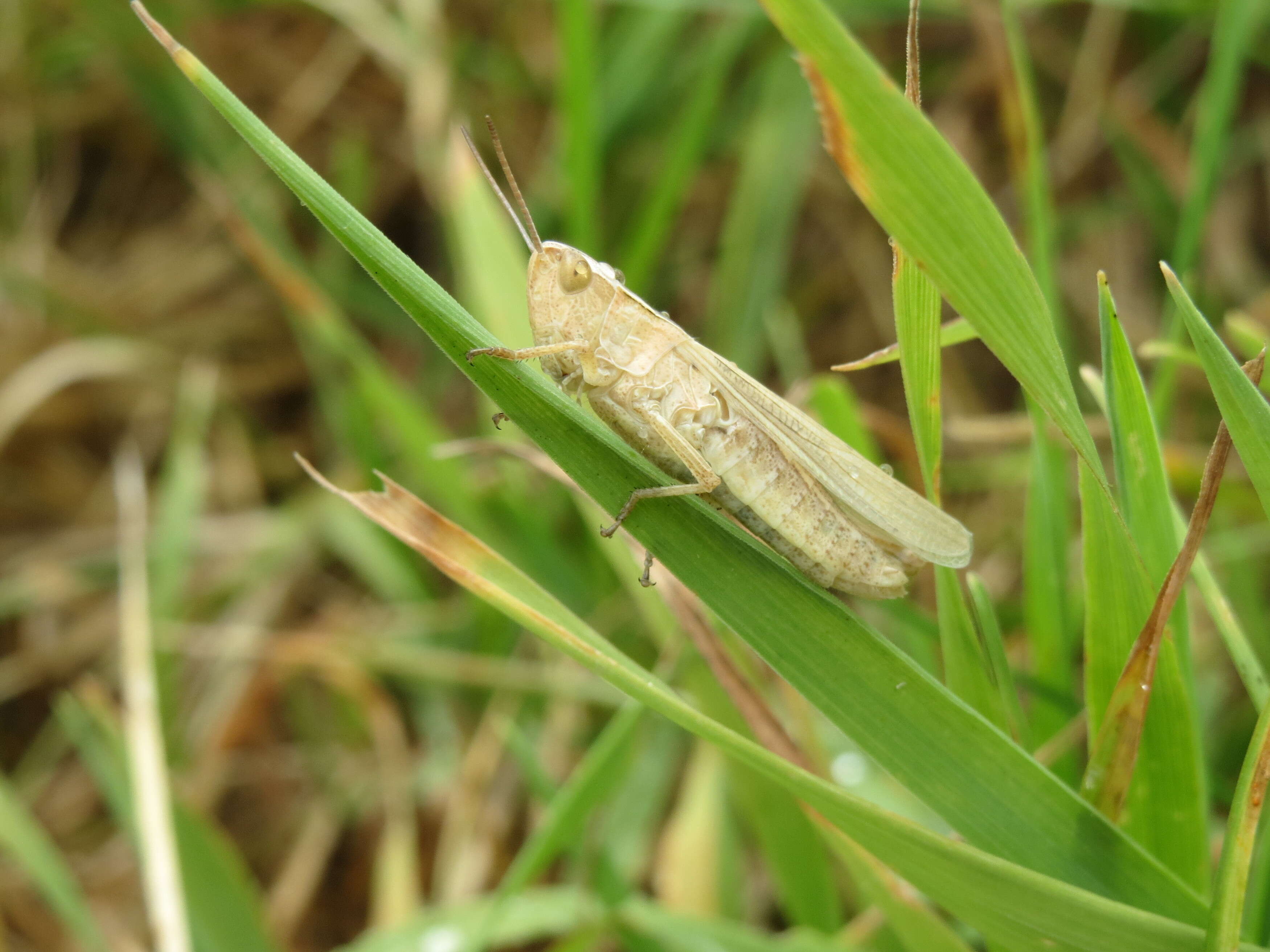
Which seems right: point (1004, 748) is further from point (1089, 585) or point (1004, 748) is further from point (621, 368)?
point (621, 368)

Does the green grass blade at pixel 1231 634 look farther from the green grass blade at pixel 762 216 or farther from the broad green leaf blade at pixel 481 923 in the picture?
the green grass blade at pixel 762 216

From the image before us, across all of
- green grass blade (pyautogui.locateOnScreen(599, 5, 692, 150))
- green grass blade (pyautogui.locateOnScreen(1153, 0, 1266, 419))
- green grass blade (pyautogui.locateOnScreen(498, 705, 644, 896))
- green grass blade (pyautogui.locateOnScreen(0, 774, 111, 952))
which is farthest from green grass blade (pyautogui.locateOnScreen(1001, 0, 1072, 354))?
green grass blade (pyautogui.locateOnScreen(0, 774, 111, 952))

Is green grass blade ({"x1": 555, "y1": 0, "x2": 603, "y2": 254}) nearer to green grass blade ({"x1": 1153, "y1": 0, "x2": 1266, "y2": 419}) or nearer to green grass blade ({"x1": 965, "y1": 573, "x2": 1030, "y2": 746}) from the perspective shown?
green grass blade ({"x1": 1153, "y1": 0, "x2": 1266, "y2": 419})

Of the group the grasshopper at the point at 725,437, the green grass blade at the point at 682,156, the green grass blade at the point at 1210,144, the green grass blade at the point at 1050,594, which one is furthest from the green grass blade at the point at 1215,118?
the green grass blade at the point at 682,156

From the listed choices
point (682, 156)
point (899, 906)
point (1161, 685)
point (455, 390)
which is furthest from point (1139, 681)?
point (455, 390)

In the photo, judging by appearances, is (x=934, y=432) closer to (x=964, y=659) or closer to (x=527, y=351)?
(x=964, y=659)
